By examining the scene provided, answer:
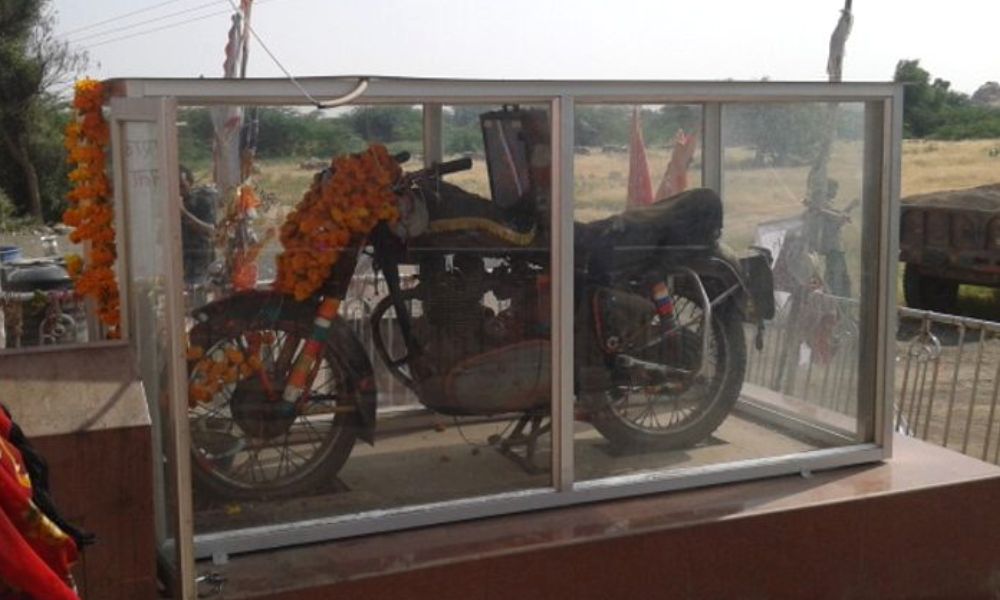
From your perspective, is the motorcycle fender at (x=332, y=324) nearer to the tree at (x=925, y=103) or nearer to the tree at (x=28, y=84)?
the tree at (x=28, y=84)

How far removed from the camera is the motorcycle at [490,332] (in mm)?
4582

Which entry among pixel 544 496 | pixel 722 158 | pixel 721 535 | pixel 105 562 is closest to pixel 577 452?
pixel 544 496

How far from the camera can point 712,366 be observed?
5531mm

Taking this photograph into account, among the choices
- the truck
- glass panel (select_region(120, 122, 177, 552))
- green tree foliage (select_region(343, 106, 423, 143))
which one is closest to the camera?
glass panel (select_region(120, 122, 177, 552))

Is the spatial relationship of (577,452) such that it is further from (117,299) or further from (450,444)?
(117,299)

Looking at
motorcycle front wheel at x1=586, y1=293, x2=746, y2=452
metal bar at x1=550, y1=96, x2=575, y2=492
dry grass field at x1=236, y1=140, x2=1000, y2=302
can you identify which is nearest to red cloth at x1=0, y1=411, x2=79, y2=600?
dry grass field at x1=236, y1=140, x2=1000, y2=302

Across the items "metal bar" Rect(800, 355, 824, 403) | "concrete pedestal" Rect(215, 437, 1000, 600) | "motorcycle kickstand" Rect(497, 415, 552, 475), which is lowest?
"concrete pedestal" Rect(215, 437, 1000, 600)

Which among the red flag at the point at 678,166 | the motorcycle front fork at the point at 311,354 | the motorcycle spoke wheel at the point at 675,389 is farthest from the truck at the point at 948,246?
the motorcycle front fork at the point at 311,354

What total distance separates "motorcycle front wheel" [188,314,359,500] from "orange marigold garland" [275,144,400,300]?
0.65 feet

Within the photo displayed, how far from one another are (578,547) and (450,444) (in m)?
0.74

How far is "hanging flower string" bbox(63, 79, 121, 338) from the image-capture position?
4.57 metres

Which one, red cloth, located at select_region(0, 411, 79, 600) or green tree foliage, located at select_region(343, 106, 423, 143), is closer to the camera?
red cloth, located at select_region(0, 411, 79, 600)

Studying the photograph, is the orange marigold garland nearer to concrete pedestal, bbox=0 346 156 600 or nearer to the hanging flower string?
the hanging flower string

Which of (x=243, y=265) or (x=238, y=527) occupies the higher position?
(x=243, y=265)
